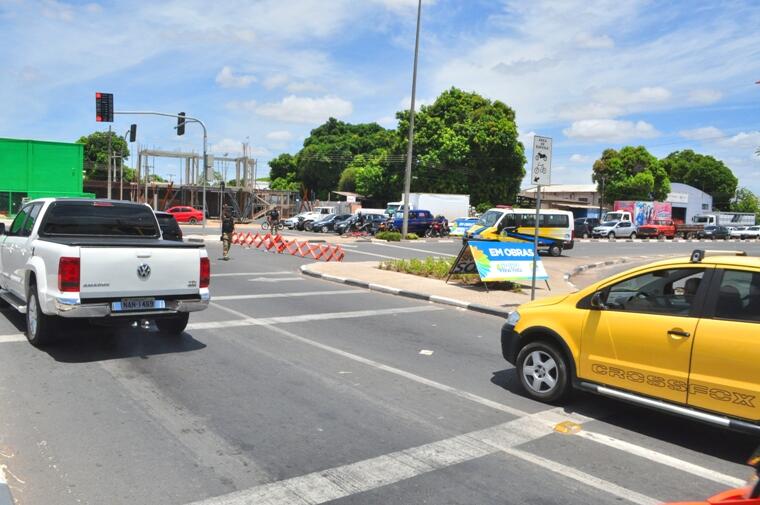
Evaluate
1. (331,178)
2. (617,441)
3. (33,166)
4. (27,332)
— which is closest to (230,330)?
(27,332)

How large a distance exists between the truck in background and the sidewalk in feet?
82.6

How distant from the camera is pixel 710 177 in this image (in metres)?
89.9

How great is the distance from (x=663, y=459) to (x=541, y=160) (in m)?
7.66

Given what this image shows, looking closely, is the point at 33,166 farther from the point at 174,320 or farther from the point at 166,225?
the point at 174,320

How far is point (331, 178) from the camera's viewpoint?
7869cm

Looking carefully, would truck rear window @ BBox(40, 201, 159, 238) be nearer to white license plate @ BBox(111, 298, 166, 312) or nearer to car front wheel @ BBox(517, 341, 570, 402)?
white license plate @ BBox(111, 298, 166, 312)

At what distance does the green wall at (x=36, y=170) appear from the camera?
49406 millimetres

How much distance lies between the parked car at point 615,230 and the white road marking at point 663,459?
43.4 meters

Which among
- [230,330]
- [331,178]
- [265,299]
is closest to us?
[230,330]

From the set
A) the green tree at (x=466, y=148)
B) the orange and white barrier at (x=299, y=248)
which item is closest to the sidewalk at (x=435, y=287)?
the orange and white barrier at (x=299, y=248)

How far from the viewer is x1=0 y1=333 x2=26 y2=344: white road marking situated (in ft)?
26.1

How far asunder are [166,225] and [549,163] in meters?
9.75

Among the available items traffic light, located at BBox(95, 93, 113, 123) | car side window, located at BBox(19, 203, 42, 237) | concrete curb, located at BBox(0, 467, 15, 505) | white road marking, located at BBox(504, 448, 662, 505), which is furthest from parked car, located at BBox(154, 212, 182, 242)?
traffic light, located at BBox(95, 93, 113, 123)

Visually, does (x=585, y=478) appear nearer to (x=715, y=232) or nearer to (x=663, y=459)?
(x=663, y=459)
